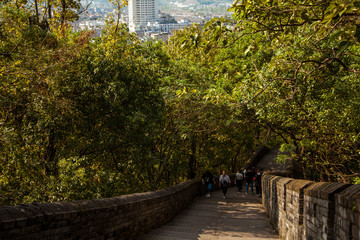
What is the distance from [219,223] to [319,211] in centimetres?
661

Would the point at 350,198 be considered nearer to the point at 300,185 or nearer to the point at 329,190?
the point at 329,190

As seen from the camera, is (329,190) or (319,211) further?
(319,211)

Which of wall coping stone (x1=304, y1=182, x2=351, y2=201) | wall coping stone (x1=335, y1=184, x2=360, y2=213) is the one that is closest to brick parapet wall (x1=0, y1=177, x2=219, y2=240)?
wall coping stone (x1=304, y1=182, x2=351, y2=201)

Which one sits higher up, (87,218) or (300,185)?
(300,185)

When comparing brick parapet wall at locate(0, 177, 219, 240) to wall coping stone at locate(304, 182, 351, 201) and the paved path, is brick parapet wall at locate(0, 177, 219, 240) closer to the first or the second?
the paved path

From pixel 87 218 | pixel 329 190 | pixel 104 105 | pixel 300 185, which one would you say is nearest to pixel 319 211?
pixel 329 190

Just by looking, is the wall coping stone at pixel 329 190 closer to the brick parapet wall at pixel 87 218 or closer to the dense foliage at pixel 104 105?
the dense foliage at pixel 104 105

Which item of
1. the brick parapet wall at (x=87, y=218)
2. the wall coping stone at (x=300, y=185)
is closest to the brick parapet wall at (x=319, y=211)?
the wall coping stone at (x=300, y=185)

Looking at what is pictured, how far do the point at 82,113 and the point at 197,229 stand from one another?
4.56m

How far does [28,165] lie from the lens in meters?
9.48

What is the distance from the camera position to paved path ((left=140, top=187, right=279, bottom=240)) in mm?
9469

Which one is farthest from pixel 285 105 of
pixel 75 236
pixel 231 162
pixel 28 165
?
pixel 231 162

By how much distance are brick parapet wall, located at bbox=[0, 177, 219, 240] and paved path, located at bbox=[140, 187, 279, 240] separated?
1.83 ft

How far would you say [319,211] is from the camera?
559 centimetres
